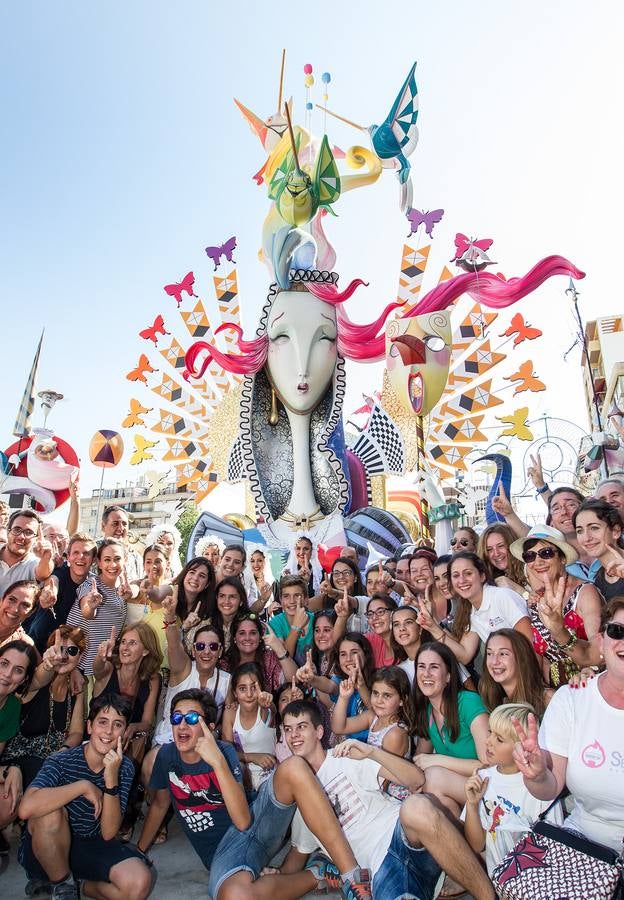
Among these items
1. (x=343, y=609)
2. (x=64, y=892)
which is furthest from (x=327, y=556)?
(x=64, y=892)

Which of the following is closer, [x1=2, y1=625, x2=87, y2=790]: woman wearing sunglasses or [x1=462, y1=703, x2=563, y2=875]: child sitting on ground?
[x1=462, y1=703, x2=563, y2=875]: child sitting on ground

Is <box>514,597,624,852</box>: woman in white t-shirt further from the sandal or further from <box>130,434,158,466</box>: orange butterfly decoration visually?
<box>130,434,158,466</box>: orange butterfly decoration

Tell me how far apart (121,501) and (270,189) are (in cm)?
4367

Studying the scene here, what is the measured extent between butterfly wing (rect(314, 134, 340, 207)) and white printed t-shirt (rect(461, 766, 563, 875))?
26.1ft

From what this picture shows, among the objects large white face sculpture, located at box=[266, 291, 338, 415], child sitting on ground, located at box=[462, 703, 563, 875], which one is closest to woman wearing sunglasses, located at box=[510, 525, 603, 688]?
child sitting on ground, located at box=[462, 703, 563, 875]

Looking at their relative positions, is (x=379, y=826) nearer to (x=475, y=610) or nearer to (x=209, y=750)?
(x=209, y=750)

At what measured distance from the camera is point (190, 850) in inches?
129

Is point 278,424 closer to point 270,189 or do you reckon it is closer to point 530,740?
point 270,189

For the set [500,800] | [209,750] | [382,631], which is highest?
[382,631]

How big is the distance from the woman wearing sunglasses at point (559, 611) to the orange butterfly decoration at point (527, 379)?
6.16 metres

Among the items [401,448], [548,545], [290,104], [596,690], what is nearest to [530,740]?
[596,690]

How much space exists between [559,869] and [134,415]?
31.8ft

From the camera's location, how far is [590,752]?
2.24m

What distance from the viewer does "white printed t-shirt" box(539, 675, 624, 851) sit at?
2.18 m
